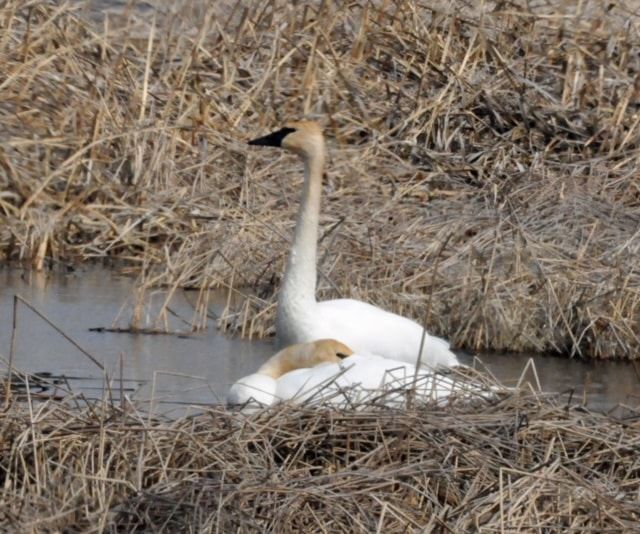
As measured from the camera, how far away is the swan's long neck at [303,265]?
7242mm

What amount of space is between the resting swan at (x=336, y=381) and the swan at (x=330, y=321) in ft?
1.95

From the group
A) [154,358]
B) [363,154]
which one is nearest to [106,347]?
[154,358]

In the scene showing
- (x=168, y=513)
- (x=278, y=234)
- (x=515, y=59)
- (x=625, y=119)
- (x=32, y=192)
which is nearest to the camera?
(x=168, y=513)

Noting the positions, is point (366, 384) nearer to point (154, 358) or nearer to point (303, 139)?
point (154, 358)

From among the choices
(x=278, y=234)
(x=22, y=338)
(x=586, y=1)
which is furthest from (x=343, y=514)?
(x=586, y=1)

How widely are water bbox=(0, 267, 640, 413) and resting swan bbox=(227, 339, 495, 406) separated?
393mm

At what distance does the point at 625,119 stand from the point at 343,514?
7.21 meters

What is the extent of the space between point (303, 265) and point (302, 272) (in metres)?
0.04

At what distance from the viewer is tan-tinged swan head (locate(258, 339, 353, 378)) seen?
653cm

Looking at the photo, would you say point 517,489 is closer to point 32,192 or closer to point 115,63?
point 32,192

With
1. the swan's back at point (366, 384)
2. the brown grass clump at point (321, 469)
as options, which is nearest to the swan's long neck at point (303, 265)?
the swan's back at point (366, 384)

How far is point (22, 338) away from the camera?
8.01m

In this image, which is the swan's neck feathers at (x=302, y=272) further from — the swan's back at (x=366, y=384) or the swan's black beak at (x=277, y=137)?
the swan's back at (x=366, y=384)

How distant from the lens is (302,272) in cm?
733
